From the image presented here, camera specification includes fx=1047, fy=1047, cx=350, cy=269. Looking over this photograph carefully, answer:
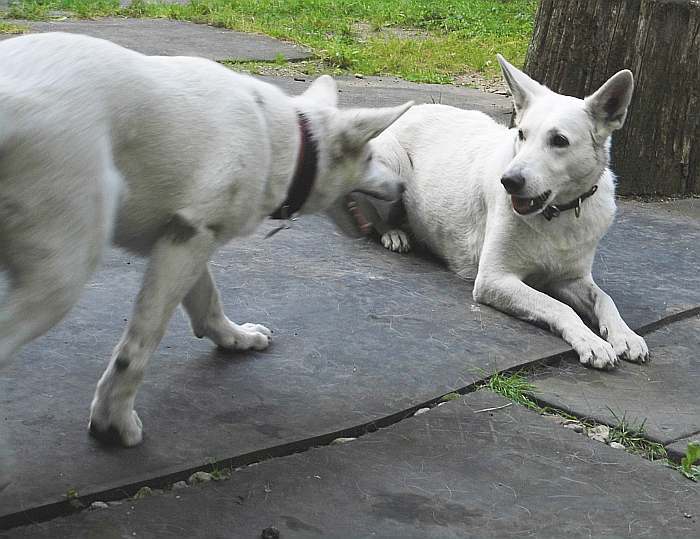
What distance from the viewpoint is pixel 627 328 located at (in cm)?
450

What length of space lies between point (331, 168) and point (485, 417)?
101cm

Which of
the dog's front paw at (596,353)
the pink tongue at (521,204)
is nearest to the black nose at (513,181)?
Answer: the pink tongue at (521,204)

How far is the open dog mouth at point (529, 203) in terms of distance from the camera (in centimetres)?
464

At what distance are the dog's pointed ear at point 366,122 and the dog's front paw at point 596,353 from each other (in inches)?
53.0

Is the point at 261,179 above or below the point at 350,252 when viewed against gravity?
above

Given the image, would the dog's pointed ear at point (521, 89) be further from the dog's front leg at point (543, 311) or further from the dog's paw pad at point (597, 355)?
the dog's paw pad at point (597, 355)

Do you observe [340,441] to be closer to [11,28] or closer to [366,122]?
[366,122]

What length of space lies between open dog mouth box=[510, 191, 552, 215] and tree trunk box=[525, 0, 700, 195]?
1.93 metres

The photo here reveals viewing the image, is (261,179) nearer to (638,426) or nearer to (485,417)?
(485,417)

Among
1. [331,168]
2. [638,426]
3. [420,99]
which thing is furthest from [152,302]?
[420,99]

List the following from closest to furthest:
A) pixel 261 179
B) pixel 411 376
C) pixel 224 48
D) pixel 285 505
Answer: pixel 285 505 → pixel 261 179 → pixel 411 376 → pixel 224 48

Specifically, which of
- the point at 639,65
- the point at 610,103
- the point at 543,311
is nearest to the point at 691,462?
the point at 543,311

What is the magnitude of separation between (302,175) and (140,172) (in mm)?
684

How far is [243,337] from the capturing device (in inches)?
154
